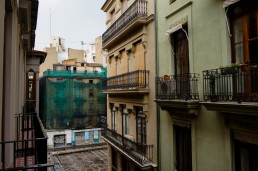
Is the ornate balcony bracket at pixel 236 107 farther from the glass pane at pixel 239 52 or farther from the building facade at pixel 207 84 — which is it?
the glass pane at pixel 239 52

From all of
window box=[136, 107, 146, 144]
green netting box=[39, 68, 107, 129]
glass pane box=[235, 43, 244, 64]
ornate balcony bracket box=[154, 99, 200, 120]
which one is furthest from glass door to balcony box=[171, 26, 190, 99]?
green netting box=[39, 68, 107, 129]

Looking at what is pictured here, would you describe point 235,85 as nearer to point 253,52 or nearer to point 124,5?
point 253,52

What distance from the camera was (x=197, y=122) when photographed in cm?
791

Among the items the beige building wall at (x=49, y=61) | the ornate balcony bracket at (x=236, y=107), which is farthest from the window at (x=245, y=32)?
the beige building wall at (x=49, y=61)

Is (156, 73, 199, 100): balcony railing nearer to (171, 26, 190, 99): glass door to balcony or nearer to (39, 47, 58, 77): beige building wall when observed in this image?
(171, 26, 190, 99): glass door to balcony

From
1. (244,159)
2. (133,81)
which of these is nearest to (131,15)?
(133,81)

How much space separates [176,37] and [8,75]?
669 centimetres

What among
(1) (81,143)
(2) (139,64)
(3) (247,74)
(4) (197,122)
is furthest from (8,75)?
(1) (81,143)

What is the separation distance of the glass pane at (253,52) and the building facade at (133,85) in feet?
17.7

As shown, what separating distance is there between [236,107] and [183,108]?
2.45 meters

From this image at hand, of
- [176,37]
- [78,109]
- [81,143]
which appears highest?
[176,37]

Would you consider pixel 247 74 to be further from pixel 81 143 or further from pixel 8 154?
pixel 81 143

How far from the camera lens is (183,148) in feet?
29.6

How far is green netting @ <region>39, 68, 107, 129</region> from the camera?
33906 millimetres
